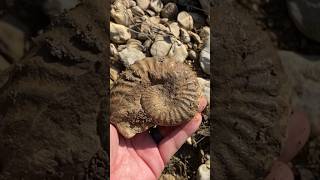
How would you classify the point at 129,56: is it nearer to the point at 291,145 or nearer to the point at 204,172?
the point at 204,172

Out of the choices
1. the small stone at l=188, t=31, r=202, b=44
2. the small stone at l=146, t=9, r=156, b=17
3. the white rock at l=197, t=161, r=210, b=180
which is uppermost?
the small stone at l=146, t=9, r=156, b=17

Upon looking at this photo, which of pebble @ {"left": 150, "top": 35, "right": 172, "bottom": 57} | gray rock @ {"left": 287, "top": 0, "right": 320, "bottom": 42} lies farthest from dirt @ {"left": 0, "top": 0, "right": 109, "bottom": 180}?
gray rock @ {"left": 287, "top": 0, "right": 320, "bottom": 42}

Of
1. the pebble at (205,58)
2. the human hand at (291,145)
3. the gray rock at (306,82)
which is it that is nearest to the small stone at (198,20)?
the pebble at (205,58)

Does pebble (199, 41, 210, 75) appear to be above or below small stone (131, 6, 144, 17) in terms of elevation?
below

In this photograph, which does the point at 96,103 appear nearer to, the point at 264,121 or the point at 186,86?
the point at 186,86

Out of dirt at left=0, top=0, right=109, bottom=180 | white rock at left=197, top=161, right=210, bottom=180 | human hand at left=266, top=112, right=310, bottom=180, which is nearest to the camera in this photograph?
dirt at left=0, top=0, right=109, bottom=180

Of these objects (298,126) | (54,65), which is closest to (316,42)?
(298,126)

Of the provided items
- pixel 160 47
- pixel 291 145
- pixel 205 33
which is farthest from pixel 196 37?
pixel 291 145

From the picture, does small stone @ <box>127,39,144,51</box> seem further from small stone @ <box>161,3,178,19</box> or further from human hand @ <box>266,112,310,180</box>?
human hand @ <box>266,112,310,180</box>
